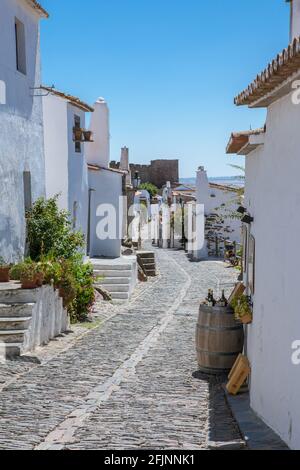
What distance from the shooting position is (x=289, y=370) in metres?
6.35

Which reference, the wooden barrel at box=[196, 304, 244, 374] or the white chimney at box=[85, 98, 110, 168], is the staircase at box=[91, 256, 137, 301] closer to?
the white chimney at box=[85, 98, 110, 168]

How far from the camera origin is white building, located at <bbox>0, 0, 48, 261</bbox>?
45.0ft

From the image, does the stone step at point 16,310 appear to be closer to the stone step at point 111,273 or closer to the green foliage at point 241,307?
the green foliage at point 241,307

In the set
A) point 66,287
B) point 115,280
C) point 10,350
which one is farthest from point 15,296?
point 115,280

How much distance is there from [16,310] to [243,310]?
4.27 meters

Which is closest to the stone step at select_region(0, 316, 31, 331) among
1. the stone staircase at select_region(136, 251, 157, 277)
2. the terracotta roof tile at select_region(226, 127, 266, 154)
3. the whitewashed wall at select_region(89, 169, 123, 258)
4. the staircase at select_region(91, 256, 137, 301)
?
the terracotta roof tile at select_region(226, 127, 266, 154)

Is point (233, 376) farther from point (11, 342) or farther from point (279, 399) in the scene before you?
→ point (11, 342)

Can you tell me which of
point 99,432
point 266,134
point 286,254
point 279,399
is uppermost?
point 266,134

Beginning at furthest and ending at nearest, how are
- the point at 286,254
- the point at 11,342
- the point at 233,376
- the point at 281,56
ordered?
the point at 11,342 < the point at 233,376 < the point at 286,254 < the point at 281,56

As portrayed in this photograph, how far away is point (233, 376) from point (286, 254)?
2.86 m

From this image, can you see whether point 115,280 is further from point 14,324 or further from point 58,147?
point 14,324

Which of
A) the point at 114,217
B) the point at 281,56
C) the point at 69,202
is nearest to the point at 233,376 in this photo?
the point at 281,56

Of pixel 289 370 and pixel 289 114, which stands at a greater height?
pixel 289 114
